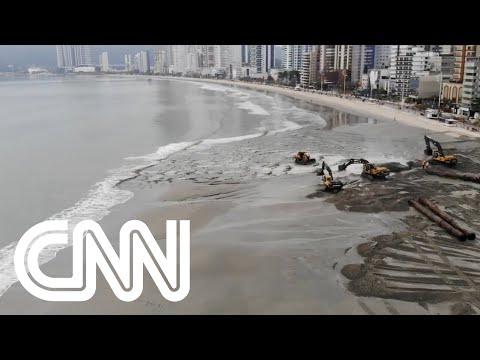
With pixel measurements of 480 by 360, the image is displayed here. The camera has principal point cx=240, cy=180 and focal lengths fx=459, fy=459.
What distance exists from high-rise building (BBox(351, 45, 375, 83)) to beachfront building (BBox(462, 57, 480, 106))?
838 inches

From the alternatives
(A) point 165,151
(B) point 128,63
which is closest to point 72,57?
(B) point 128,63

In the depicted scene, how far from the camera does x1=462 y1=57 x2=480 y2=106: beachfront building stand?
19312 mm

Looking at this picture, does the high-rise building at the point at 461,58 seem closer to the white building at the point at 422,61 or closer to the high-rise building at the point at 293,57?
the white building at the point at 422,61

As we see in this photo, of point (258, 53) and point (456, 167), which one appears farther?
point (258, 53)

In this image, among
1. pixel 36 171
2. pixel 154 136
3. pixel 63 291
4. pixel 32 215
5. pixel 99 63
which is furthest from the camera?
pixel 99 63

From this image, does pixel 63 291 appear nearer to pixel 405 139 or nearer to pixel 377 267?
pixel 377 267

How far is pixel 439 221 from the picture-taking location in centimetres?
608

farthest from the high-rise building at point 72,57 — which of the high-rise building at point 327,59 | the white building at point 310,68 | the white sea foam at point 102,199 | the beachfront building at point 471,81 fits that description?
the white sea foam at point 102,199

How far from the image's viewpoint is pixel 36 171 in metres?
10.3

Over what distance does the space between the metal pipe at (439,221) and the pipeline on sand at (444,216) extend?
2.1 inches

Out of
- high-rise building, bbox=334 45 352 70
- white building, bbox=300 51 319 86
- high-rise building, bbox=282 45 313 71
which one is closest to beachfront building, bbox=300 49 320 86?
white building, bbox=300 51 319 86

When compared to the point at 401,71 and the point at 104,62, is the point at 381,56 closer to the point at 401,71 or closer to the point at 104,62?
the point at 401,71

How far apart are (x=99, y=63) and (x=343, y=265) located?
143 metres
